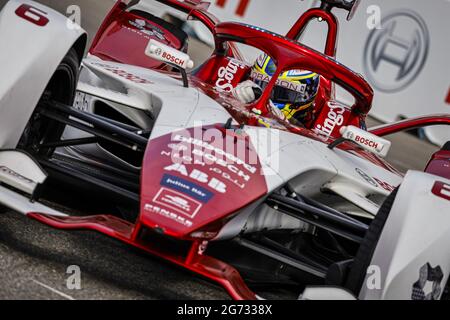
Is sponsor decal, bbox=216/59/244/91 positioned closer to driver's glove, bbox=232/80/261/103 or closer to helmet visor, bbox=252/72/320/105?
helmet visor, bbox=252/72/320/105

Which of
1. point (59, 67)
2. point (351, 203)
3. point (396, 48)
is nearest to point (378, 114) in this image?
point (396, 48)

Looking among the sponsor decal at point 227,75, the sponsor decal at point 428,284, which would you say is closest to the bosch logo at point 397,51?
the sponsor decal at point 227,75

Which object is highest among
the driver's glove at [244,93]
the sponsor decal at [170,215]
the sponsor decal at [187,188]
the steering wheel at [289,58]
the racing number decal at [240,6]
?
the racing number decal at [240,6]

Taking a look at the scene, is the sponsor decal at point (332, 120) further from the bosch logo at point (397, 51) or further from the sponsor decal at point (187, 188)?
the bosch logo at point (397, 51)

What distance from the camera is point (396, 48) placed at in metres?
11.7

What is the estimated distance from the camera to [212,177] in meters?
3.73

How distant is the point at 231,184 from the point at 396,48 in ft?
27.4

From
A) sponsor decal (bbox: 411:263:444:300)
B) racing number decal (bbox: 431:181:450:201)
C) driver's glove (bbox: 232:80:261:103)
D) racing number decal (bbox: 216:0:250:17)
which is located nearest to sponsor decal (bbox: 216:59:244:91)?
driver's glove (bbox: 232:80:261:103)

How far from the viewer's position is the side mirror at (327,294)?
12.0ft

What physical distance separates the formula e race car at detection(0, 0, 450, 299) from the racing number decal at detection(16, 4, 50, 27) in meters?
0.01

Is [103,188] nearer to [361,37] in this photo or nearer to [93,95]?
[93,95]

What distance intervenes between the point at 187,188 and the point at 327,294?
73cm

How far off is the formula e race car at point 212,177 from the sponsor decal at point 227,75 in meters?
0.52

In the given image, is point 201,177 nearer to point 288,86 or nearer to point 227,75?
point 288,86
